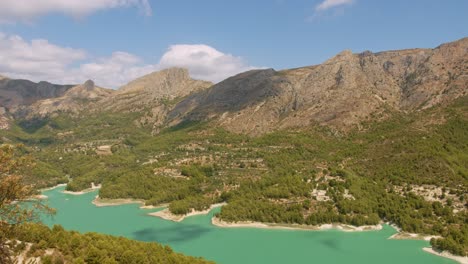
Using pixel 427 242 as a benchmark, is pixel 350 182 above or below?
above

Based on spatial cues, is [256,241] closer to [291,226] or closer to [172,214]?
[291,226]

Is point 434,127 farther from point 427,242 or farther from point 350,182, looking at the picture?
point 427,242

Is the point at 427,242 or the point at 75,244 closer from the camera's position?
the point at 75,244

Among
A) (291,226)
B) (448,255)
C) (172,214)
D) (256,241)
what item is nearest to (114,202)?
(172,214)

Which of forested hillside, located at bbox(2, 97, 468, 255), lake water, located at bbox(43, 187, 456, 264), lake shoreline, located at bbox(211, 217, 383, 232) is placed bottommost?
lake water, located at bbox(43, 187, 456, 264)

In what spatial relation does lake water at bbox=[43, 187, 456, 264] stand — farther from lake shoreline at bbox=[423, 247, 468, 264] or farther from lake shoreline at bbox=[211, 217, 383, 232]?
lake shoreline at bbox=[211, 217, 383, 232]

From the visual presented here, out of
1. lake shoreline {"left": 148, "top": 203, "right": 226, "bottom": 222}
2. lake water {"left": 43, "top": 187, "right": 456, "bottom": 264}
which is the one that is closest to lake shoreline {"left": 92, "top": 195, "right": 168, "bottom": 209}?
lake water {"left": 43, "top": 187, "right": 456, "bottom": 264}

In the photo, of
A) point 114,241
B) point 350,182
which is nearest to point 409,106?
point 350,182

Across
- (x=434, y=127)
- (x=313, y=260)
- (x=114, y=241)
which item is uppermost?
(x=434, y=127)

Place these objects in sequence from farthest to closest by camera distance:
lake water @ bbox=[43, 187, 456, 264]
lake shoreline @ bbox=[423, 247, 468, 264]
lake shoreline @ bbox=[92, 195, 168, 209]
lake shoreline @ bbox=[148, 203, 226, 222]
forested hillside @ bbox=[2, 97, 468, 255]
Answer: lake shoreline @ bbox=[92, 195, 168, 209] → lake shoreline @ bbox=[148, 203, 226, 222] → forested hillside @ bbox=[2, 97, 468, 255] → lake water @ bbox=[43, 187, 456, 264] → lake shoreline @ bbox=[423, 247, 468, 264]
